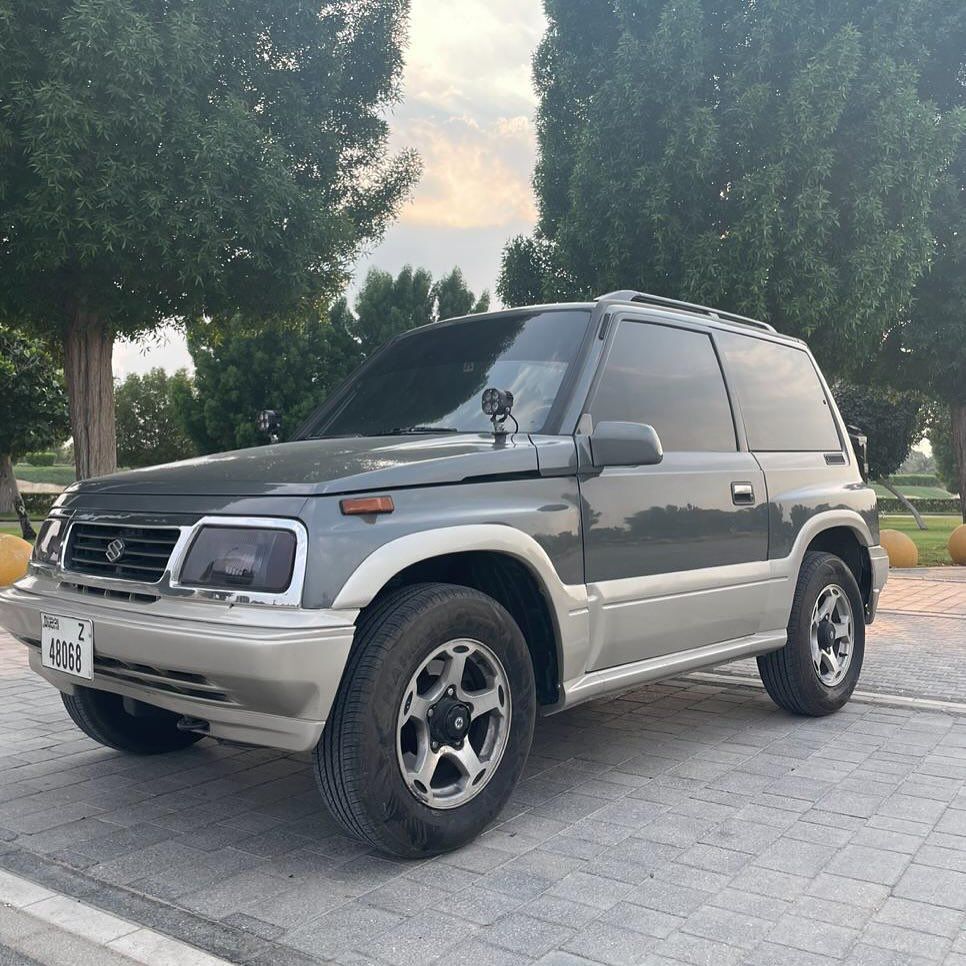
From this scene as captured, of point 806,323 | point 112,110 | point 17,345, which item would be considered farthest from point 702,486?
point 17,345

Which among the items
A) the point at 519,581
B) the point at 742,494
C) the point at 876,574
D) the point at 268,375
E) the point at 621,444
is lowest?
the point at 876,574

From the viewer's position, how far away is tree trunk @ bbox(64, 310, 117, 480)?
41.0 ft

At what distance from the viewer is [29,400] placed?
1358 inches

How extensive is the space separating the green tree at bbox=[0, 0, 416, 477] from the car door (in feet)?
25.7

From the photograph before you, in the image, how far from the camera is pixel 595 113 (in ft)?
52.2

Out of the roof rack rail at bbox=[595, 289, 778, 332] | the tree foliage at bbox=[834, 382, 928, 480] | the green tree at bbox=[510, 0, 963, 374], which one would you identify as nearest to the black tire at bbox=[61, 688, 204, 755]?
the roof rack rail at bbox=[595, 289, 778, 332]

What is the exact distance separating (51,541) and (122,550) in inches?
23.9

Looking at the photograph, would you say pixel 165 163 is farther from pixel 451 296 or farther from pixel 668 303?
pixel 451 296

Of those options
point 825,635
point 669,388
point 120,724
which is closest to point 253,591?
point 120,724

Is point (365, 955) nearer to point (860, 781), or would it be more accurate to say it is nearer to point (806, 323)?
point (860, 781)

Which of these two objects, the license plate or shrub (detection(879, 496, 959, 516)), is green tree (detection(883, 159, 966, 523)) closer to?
the license plate

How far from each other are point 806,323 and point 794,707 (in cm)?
1037

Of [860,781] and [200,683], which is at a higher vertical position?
[200,683]

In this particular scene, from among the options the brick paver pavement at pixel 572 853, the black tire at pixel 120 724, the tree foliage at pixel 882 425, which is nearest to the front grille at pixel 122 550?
the black tire at pixel 120 724
